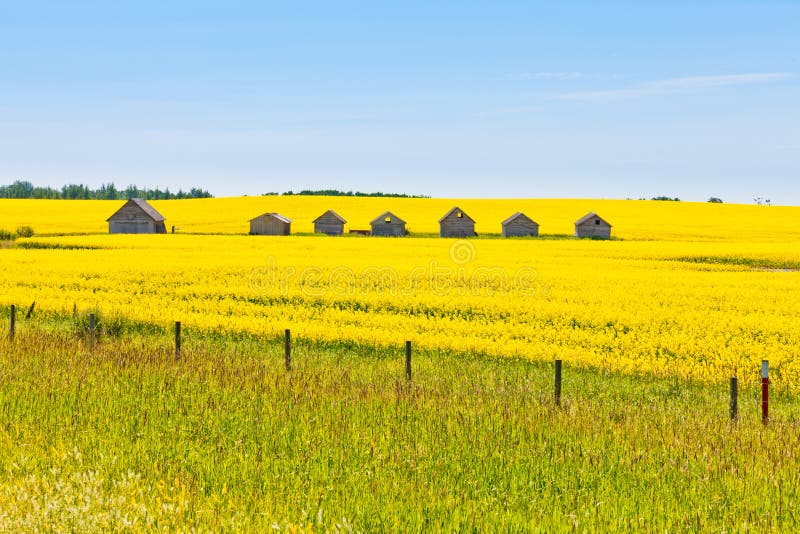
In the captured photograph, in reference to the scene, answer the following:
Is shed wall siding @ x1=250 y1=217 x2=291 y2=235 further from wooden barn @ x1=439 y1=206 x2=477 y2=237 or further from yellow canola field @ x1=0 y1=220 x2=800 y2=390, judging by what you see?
yellow canola field @ x1=0 y1=220 x2=800 y2=390

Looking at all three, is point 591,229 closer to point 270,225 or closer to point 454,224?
point 454,224

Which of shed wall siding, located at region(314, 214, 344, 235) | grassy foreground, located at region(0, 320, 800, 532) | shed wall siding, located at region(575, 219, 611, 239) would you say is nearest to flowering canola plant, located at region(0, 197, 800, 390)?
grassy foreground, located at region(0, 320, 800, 532)

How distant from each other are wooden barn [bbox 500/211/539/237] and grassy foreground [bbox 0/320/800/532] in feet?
242

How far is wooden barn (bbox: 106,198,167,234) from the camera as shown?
84312mm

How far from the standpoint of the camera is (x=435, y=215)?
11806 cm

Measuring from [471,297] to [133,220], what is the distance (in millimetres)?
66341

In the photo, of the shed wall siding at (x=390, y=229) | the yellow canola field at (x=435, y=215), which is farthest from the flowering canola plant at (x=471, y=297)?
the yellow canola field at (x=435, y=215)

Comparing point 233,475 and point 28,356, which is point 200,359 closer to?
point 28,356

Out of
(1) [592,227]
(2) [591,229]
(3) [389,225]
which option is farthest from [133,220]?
(1) [592,227]

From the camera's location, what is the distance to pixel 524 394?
12.9m

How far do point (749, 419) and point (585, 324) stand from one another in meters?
11.2

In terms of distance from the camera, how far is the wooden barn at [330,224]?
299 ft

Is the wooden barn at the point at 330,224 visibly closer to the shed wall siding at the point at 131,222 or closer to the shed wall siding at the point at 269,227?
the shed wall siding at the point at 269,227

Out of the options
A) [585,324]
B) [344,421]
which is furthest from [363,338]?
[344,421]
